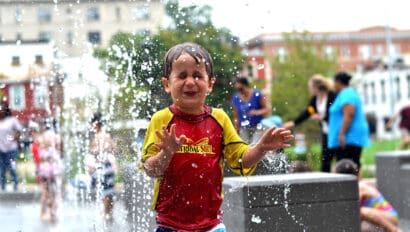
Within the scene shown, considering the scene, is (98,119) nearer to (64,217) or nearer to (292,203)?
(64,217)

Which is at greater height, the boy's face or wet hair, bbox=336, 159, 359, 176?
A: the boy's face

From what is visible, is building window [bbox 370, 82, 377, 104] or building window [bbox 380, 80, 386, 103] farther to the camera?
building window [bbox 370, 82, 377, 104]

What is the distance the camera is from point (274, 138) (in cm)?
269

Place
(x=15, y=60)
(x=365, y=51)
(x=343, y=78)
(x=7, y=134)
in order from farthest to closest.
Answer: (x=365, y=51) < (x=15, y=60) < (x=7, y=134) < (x=343, y=78)

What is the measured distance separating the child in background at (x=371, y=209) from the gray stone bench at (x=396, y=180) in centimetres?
226

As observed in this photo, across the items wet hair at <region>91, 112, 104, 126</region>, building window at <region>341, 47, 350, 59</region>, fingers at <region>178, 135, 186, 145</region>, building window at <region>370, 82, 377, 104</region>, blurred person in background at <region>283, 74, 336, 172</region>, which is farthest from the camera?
building window at <region>341, 47, 350, 59</region>

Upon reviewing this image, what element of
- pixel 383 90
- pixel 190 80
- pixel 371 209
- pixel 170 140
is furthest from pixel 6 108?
pixel 383 90

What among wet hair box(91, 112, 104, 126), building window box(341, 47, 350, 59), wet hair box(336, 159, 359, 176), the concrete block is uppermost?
building window box(341, 47, 350, 59)

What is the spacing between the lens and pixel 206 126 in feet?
9.21

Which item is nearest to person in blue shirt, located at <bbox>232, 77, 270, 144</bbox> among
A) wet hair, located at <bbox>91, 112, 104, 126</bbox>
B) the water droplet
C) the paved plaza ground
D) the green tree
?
the green tree

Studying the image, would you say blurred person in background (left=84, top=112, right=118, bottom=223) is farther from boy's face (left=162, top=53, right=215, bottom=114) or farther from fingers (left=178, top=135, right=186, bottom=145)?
fingers (left=178, top=135, right=186, bottom=145)

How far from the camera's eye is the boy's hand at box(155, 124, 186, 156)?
8.23ft

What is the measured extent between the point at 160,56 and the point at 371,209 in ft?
7.02

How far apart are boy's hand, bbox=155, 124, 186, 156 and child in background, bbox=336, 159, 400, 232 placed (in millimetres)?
2869
